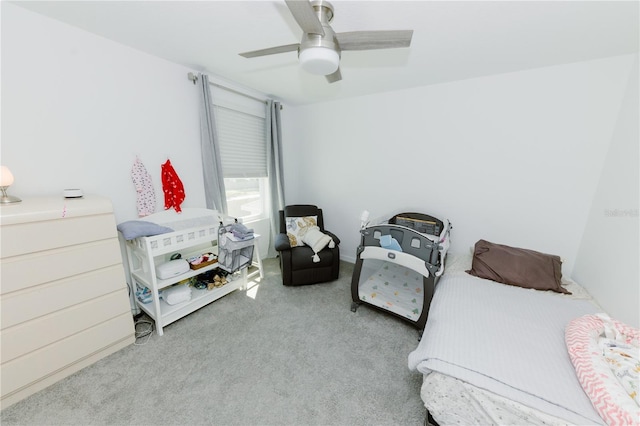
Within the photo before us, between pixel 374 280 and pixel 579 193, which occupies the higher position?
pixel 579 193

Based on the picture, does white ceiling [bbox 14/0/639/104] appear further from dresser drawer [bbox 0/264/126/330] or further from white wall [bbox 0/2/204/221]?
dresser drawer [bbox 0/264/126/330]

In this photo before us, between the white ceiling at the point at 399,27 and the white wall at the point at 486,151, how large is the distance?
242 millimetres

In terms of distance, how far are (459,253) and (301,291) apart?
1.90m

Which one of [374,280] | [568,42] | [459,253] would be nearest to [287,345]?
[374,280]

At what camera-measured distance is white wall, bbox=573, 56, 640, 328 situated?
60.3 inches

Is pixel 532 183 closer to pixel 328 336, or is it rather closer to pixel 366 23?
pixel 366 23

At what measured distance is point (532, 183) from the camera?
2.30m

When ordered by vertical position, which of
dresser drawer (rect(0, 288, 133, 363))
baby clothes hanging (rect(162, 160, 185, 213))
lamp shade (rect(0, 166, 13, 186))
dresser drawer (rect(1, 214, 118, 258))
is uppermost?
lamp shade (rect(0, 166, 13, 186))

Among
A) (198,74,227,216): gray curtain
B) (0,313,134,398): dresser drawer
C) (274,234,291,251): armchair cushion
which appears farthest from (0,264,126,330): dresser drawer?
(274,234,291,251): armchair cushion

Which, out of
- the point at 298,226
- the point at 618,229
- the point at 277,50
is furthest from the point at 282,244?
the point at 618,229

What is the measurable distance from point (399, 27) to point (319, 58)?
785mm

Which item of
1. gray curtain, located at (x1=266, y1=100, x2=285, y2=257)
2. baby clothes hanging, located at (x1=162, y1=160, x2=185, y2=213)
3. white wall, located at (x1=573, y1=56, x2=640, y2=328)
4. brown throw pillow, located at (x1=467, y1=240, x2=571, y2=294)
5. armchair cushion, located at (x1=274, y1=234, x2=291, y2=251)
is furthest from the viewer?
gray curtain, located at (x1=266, y1=100, x2=285, y2=257)

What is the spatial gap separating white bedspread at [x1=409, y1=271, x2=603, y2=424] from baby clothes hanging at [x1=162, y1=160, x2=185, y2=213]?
2.41 meters

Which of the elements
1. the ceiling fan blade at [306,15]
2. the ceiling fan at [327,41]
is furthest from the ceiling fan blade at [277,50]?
the ceiling fan blade at [306,15]
